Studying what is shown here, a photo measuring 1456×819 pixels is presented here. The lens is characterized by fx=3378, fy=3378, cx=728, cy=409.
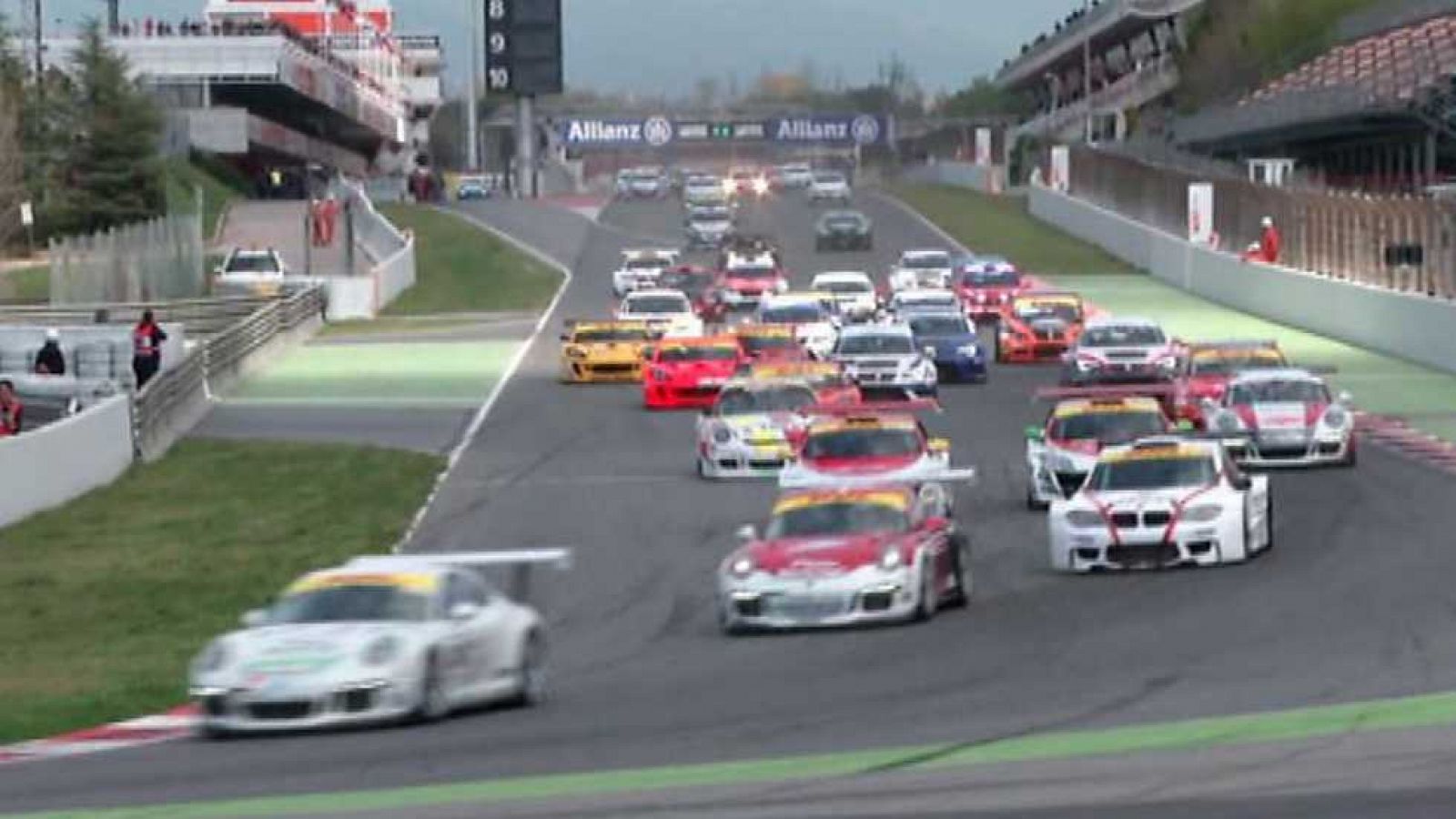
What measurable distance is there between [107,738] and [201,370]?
32908mm

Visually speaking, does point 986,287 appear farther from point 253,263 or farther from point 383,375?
point 253,263

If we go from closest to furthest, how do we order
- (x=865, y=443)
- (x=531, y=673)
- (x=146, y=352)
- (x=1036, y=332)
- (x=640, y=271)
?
(x=531, y=673), (x=865, y=443), (x=146, y=352), (x=1036, y=332), (x=640, y=271)

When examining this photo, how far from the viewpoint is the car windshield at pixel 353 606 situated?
2230 cm

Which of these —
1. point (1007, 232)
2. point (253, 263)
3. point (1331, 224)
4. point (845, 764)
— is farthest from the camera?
point (1007, 232)

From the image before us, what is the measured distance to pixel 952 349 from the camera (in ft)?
183

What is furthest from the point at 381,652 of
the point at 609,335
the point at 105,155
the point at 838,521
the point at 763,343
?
the point at 105,155

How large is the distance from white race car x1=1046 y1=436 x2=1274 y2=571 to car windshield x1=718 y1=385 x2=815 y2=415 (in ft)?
36.3

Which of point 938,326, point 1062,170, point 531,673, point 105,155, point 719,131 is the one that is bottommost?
point 531,673

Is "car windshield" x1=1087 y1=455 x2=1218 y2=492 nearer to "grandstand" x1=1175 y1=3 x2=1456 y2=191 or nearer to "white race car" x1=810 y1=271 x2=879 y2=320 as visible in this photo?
"white race car" x1=810 y1=271 x2=879 y2=320

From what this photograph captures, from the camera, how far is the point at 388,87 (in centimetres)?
17538

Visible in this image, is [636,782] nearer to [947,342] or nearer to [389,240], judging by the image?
[947,342]

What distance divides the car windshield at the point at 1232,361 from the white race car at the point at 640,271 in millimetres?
35036

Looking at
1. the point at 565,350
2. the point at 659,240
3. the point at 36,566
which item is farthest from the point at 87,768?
the point at 659,240

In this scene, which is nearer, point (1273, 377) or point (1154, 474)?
point (1154, 474)
